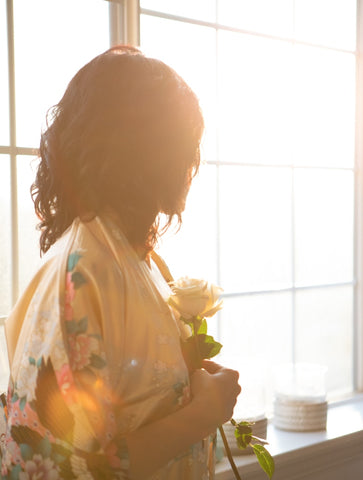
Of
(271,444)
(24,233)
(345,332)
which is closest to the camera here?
(24,233)

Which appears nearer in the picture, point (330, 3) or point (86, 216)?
point (86, 216)

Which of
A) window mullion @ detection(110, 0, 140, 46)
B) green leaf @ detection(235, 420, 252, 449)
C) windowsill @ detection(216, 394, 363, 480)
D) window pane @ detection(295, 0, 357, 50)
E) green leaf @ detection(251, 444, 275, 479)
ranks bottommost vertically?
windowsill @ detection(216, 394, 363, 480)

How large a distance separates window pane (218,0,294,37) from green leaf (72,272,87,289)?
139 centimetres

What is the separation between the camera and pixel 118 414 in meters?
1.06

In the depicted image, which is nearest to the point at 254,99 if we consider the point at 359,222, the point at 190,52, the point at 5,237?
the point at 190,52

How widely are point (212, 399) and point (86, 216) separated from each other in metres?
0.38

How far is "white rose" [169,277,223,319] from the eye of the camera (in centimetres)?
115

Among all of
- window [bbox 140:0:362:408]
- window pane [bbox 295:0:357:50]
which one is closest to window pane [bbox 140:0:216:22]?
window [bbox 140:0:362:408]

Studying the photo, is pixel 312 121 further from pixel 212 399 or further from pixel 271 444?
pixel 212 399

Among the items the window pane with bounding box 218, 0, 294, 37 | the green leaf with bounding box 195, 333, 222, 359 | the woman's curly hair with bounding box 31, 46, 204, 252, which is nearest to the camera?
the woman's curly hair with bounding box 31, 46, 204, 252

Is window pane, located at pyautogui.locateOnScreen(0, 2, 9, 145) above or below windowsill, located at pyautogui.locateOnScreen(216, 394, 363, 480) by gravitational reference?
above

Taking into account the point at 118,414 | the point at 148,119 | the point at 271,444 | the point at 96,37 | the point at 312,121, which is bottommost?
the point at 271,444

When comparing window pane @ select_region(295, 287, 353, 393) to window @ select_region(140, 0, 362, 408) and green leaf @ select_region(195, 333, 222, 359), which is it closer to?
window @ select_region(140, 0, 362, 408)

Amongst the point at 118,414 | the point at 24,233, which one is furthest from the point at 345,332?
the point at 118,414
